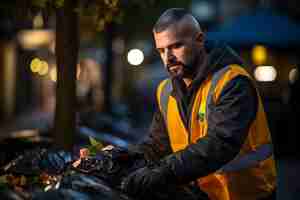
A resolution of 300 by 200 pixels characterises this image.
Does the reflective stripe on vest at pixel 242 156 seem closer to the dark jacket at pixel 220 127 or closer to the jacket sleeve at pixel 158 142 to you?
the dark jacket at pixel 220 127

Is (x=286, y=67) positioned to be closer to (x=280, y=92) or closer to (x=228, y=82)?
(x=280, y=92)

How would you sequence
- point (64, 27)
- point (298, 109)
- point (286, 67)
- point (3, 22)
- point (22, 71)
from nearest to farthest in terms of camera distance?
point (64, 27) → point (298, 109) → point (286, 67) → point (3, 22) → point (22, 71)

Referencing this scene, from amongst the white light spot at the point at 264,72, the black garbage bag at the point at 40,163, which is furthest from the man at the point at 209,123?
the white light spot at the point at 264,72

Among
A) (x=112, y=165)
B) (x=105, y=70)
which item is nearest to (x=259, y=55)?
(x=105, y=70)

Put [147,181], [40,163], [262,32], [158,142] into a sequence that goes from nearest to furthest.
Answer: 1. [147,181]
2. [40,163]
3. [158,142]
4. [262,32]

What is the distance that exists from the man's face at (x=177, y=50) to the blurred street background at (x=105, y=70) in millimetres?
2540

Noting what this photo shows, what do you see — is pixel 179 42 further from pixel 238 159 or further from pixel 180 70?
pixel 238 159

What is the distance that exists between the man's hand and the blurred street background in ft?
9.89

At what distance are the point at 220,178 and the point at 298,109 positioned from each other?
12.2 m

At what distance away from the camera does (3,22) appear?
90.3 feet

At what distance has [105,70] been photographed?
1827 cm

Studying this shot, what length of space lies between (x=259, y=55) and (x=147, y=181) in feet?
50.3

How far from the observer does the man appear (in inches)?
146

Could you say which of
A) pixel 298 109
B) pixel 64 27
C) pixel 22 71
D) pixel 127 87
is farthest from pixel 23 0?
pixel 22 71
